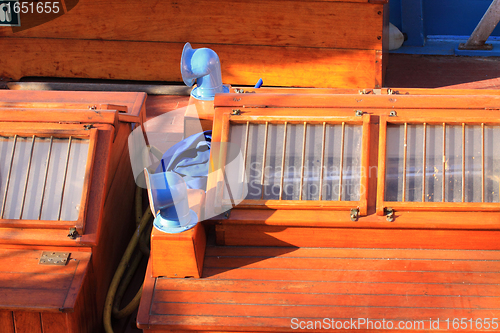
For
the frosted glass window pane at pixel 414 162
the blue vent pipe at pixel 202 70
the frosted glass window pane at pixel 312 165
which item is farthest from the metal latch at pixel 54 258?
the frosted glass window pane at pixel 414 162

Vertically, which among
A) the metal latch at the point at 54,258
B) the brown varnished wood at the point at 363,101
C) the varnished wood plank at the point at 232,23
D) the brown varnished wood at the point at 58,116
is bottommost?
the metal latch at the point at 54,258

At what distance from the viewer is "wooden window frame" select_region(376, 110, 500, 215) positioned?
78.7 inches

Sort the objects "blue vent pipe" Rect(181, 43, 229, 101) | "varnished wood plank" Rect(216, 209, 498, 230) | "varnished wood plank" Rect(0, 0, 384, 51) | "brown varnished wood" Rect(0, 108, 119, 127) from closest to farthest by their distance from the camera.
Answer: "varnished wood plank" Rect(216, 209, 498, 230)
"brown varnished wood" Rect(0, 108, 119, 127)
"blue vent pipe" Rect(181, 43, 229, 101)
"varnished wood plank" Rect(0, 0, 384, 51)

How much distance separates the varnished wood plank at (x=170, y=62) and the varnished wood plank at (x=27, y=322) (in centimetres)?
302

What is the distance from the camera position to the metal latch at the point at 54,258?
198 cm

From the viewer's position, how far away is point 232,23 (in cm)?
425

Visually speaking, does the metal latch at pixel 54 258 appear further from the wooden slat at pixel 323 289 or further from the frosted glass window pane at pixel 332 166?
the frosted glass window pane at pixel 332 166

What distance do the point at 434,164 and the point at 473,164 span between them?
17 centimetres

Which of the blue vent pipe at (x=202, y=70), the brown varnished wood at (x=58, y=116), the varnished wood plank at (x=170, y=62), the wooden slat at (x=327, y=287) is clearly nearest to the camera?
the wooden slat at (x=327, y=287)

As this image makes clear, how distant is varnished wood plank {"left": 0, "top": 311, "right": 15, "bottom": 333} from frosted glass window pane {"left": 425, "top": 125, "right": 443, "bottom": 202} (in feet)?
5.94

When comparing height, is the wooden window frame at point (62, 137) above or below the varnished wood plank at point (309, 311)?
above

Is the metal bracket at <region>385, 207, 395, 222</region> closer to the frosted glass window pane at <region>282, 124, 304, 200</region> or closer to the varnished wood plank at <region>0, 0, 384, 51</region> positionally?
the frosted glass window pane at <region>282, 124, 304, 200</region>

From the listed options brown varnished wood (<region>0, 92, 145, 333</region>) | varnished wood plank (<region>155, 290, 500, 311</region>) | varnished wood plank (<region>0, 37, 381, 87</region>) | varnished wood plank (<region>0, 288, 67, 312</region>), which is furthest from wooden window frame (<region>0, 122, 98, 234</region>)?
varnished wood plank (<region>0, 37, 381, 87</region>)

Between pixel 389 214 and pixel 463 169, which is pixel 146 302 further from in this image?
pixel 463 169
